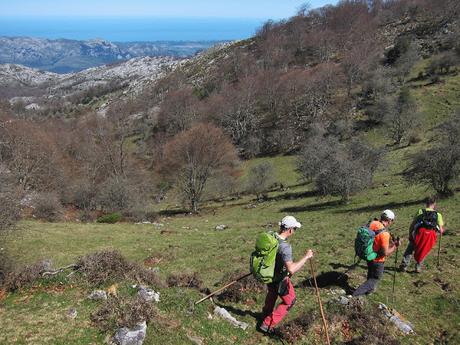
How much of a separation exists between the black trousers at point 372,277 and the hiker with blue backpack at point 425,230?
9.61 feet

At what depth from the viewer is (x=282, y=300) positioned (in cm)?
1089

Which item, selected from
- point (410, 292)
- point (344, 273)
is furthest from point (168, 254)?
point (410, 292)

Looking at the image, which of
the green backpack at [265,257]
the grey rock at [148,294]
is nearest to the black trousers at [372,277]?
the green backpack at [265,257]

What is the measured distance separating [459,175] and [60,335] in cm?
3015

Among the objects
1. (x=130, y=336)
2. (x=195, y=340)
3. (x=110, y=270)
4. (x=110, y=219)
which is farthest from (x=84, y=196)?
(x=195, y=340)

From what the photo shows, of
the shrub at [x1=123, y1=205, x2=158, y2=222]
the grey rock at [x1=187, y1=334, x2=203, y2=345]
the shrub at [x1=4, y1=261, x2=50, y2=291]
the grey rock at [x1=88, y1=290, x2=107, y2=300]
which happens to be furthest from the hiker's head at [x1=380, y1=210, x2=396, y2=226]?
the shrub at [x1=123, y1=205, x2=158, y2=222]

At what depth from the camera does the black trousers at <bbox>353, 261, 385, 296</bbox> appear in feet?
41.6

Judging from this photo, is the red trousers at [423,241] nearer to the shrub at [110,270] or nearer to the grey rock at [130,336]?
the shrub at [110,270]

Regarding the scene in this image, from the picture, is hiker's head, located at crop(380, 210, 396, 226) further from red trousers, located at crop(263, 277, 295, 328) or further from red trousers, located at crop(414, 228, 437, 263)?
red trousers, located at crop(263, 277, 295, 328)

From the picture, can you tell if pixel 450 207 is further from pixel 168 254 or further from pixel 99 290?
pixel 99 290

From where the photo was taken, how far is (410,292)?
14039 millimetres

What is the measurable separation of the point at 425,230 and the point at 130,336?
11.2 m

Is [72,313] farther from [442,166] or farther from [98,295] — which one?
[442,166]

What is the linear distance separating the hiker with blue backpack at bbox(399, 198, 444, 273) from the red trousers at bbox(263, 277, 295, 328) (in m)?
6.72
